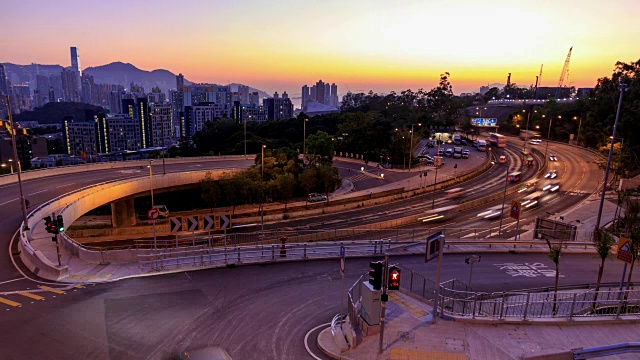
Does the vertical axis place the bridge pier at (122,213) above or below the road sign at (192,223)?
below

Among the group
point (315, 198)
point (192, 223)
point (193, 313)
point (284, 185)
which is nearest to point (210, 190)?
point (284, 185)

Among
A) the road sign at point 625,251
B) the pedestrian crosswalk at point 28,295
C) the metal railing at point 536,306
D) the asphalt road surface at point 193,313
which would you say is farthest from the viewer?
the road sign at point 625,251

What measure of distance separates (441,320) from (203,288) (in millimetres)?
9365

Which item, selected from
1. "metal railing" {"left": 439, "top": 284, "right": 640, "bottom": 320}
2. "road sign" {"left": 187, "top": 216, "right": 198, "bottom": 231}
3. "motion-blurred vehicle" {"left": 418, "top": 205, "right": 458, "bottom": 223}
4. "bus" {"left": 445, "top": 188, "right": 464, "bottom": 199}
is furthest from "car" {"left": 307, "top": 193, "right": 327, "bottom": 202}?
"metal railing" {"left": 439, "top": 284, "right": 640, "bottom": 320}

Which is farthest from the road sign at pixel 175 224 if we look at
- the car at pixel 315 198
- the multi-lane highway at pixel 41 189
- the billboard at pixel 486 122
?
the billboard at pixel 486 122

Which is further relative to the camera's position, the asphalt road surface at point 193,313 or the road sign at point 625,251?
the road sign at point 625,251

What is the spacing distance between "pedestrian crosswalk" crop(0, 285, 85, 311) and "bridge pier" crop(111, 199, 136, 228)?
94.9ft

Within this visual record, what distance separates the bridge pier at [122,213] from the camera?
43000mm

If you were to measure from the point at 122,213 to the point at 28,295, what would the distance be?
2993 cm

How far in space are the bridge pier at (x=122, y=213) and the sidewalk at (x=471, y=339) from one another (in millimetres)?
37268

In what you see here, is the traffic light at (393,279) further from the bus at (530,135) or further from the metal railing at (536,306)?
the bus at (530,135)

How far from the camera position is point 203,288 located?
52.6 ft

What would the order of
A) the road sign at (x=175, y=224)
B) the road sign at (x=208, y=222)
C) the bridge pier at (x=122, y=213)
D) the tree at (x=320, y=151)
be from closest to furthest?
1. the road sign at (x=175, y=224)
2. the road sign at (x=208, y=222)
3. the bridge pier at (x=122, y=213)
4. the tree at (x=320, y=151)

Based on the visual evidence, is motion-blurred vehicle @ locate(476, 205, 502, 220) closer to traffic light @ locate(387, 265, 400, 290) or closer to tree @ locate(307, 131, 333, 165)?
tree @ locate(307, 131, 333, 165)
